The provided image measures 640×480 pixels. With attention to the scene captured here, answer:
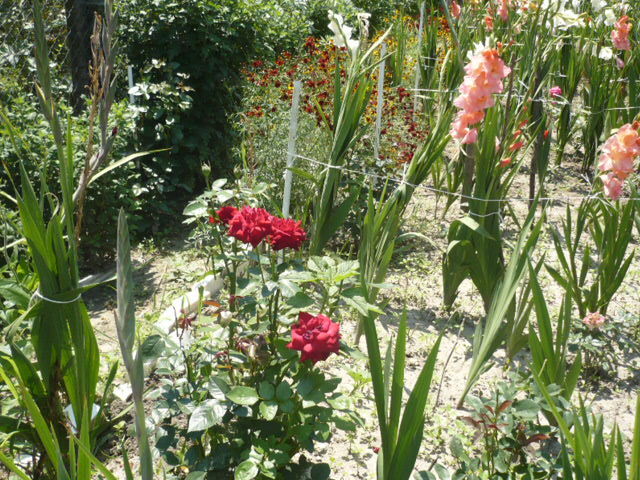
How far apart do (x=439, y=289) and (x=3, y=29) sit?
3.40 m

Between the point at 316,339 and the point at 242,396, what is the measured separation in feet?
0.84

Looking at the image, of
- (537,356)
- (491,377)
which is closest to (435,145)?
(491,377)

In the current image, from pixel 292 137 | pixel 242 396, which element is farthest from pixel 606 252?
A: pixel 242 396

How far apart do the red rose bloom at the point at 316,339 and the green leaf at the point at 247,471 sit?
0.27 meters

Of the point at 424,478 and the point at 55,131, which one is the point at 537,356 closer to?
the point at 424,478

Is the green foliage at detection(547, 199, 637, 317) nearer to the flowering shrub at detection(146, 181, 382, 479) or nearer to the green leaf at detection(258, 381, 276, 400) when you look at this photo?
the flowering shrub at detection(146, 181, 382, 479)

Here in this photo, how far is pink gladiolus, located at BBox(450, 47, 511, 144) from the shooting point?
2471 millimetres

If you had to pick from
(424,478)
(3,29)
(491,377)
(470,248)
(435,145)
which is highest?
(3,29)

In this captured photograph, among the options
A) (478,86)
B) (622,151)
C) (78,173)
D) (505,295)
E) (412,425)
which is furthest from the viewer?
(78,173)

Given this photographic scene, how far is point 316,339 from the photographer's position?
149cm

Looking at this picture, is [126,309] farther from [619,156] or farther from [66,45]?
[66,45]

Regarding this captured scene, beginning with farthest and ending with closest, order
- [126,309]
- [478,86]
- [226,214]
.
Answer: [478,86]
[226,214]
[126,309]

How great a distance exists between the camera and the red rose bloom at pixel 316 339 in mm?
1483

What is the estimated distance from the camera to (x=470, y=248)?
9.27 feet
